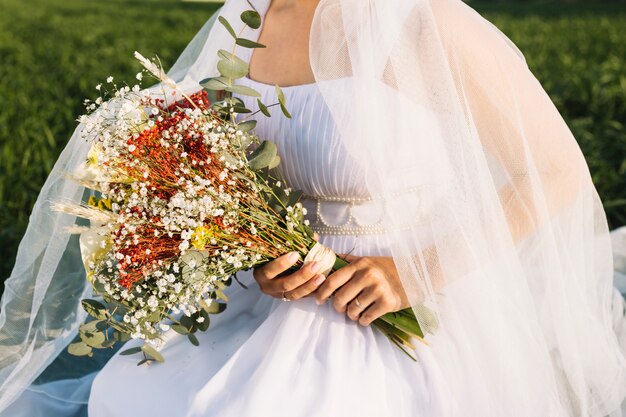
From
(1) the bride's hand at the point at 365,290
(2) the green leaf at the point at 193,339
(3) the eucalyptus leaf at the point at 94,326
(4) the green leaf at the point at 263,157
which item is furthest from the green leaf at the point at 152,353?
(4) the green leaf at the point at 263,157

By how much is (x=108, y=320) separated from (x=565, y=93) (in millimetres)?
7718

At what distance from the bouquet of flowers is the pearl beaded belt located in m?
0.21

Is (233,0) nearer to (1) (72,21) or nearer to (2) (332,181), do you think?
(2) (332,181)

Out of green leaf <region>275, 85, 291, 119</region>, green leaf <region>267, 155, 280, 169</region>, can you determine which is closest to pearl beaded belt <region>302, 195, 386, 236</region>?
green leaf <region>267, 155, 280, 169</region>

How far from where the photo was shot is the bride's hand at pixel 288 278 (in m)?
2.16

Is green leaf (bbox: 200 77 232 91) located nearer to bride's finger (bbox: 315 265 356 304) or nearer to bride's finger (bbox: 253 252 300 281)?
bride's finger (bbox: 253 252 300 281)

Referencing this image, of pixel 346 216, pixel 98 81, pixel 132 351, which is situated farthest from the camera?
pixel 98 81

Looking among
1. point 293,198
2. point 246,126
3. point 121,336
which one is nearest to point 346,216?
point 293,198

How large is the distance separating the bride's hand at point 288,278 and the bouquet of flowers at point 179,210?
4 centimetres

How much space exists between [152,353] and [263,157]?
2.44 feet

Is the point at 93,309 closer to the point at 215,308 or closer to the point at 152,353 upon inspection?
the point at 152,353

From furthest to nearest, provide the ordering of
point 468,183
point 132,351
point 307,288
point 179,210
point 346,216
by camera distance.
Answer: point 346,216, point 132,351, point 307,288, point 468,183, point 179,210

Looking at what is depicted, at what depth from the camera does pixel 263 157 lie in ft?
7.14

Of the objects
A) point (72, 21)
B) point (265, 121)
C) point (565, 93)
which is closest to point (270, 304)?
point (265, 121)
